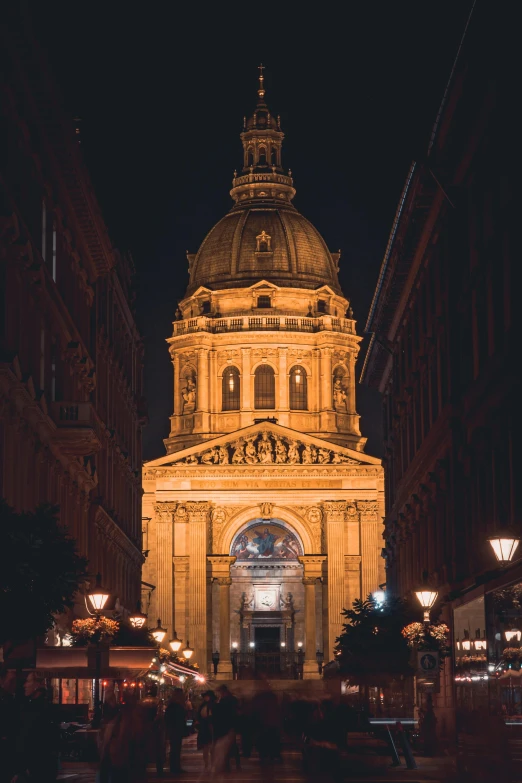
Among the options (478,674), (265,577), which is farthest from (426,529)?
(265,577)

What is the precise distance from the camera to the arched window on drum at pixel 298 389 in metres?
154

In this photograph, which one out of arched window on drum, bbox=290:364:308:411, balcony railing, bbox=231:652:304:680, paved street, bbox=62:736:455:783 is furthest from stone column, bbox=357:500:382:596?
paved street, bbox=62:736:455:783

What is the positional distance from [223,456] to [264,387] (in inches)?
758

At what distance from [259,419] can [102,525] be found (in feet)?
251

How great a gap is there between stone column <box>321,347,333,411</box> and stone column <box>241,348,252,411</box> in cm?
625

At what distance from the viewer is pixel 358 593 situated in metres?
131

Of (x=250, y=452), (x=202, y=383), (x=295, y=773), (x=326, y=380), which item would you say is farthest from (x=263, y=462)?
(x=295, y=773)

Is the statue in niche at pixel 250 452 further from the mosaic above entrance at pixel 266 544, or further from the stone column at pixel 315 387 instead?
the stone column at pixel 315 387

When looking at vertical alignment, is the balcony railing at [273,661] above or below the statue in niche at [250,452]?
below

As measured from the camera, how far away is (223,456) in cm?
13600

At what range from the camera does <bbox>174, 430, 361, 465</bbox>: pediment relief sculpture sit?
136 m

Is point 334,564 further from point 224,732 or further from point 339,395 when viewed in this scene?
point 224,732

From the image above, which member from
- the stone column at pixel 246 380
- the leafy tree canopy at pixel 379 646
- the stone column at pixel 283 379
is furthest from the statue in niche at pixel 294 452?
the leafy tree canopy at pixel 379 646

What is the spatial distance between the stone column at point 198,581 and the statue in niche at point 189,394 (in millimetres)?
21034
